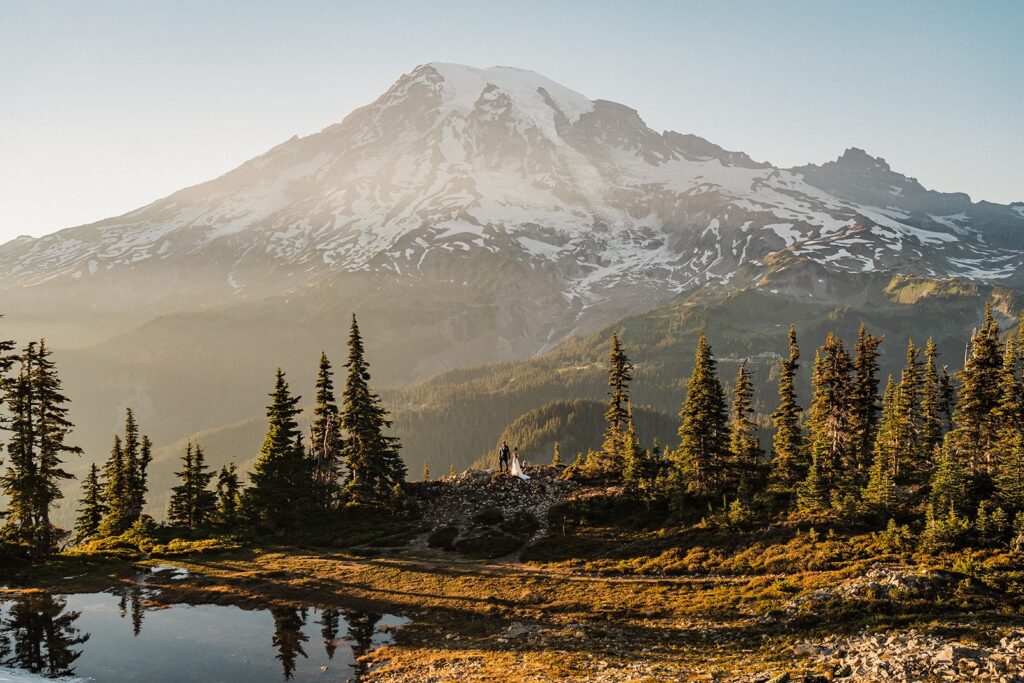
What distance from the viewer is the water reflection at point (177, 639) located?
1216 inches

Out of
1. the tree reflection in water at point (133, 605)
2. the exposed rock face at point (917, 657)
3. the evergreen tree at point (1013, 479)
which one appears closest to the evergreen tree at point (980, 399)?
the evergreen tree at point (1013, 479)

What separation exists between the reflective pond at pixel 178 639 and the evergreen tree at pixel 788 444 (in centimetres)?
3874

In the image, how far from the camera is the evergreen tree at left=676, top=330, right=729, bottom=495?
200 ft

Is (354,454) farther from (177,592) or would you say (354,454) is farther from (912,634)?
(912,634)

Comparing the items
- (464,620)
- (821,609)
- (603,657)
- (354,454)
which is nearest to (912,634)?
(821,609)

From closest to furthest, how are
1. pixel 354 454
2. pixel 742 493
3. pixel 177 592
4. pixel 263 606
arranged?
pixel 263 606, pixel 177 592, pixel 742 493, pixel 354 454

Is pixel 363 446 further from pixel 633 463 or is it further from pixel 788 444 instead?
pixel 788 444

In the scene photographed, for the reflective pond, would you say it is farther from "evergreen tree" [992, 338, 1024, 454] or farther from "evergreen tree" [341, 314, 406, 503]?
"evergreen tree" [992, 338, 1024, 454]

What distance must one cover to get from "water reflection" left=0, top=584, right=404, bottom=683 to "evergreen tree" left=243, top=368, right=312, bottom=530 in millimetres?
20540

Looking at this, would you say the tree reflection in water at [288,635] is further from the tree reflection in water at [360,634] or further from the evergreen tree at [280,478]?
the evergreen tree at [280,478]

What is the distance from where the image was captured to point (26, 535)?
4925cm

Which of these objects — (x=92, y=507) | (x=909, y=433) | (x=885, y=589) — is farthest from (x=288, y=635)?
(x=909, y=433)

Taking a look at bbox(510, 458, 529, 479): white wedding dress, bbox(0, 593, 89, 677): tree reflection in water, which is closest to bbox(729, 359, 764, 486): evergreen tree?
bbox(510, 458, 529, 479): white wedding dress

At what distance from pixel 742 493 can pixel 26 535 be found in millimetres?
55773
